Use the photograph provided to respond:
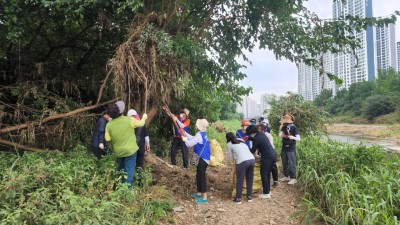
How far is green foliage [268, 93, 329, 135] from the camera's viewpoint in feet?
32.9

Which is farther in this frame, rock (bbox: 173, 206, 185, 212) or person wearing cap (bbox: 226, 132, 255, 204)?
person wearing cap (bbox: 226, 132, 255, 204)

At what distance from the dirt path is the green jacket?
1250 millimetres

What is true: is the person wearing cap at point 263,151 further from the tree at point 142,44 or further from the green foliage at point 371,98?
the green foliage at point 371,98

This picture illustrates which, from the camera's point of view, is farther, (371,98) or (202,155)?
(371,98)

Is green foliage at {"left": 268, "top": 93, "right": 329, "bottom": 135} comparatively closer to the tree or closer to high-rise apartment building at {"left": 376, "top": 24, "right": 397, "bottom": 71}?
the tree

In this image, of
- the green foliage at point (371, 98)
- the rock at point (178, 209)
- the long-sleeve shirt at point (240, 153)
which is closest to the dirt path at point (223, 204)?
the rock at point (178, 209)

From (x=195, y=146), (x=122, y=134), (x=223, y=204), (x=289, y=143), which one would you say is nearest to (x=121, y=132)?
(x=122, y=134)

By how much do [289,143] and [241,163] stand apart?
75.4 inches

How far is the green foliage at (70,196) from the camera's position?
3283 millimetres

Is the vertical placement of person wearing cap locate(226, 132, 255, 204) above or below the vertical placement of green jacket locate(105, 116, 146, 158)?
below

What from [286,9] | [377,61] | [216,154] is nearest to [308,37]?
[286,9]

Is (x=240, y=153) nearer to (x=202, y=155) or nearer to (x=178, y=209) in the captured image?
(x=202, y=155)

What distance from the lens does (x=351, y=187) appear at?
4.84m

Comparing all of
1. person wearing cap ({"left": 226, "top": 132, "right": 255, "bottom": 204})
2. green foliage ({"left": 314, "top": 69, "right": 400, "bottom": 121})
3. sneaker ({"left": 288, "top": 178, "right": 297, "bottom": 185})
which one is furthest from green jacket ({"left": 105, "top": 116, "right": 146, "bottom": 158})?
green foliage ({"left": 314, "top": 69, "right": 400, "bottom": 121})
